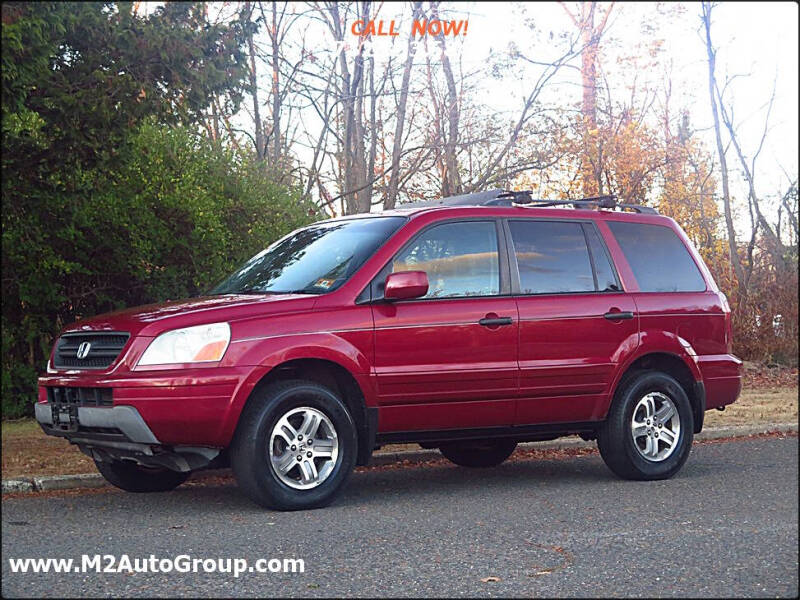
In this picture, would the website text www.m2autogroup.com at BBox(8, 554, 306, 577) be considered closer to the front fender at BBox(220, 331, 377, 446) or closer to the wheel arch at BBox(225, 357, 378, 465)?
the front fender at BBox(220, 331, 377, 446)

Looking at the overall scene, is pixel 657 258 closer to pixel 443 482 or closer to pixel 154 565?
pixel 443 482

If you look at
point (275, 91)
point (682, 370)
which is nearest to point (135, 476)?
point (682, 370)

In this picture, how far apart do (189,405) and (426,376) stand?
1697 millimetres

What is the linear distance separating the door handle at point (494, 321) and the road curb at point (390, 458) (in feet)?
7.63

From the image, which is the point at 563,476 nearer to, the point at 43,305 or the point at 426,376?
the point at 426,376

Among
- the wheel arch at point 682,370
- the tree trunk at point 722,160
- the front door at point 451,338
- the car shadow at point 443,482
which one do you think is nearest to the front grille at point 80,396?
the car shadow at point 443,482

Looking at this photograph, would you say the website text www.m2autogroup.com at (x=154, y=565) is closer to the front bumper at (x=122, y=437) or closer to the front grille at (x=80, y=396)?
the front bumper at (x=122, y=437)

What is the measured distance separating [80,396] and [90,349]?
0.31 m

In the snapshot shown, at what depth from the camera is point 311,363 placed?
7.68 metres

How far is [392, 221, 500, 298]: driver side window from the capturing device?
816 cm

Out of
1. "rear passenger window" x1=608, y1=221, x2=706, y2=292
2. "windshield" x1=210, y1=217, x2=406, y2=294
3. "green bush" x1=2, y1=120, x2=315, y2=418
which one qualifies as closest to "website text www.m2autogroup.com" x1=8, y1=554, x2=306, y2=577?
"windshield" x1=210, y1=217, x2=406, y2=294

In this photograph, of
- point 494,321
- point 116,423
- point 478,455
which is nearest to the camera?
point 116,423

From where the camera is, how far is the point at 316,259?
8383 mm

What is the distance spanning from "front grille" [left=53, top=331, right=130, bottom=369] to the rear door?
9.41 ft
